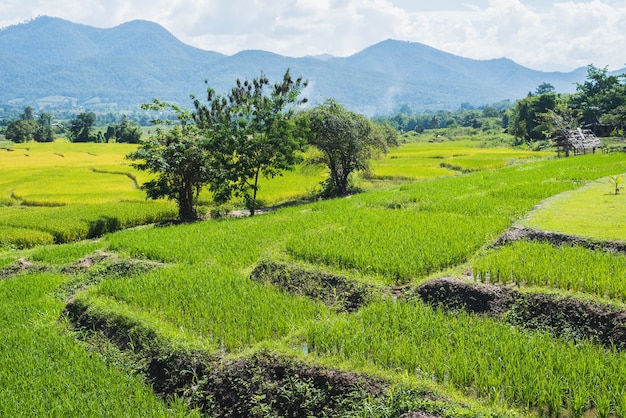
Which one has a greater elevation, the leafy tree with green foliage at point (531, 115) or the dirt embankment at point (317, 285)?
the leafy tree with green foliage at point (531, 115)

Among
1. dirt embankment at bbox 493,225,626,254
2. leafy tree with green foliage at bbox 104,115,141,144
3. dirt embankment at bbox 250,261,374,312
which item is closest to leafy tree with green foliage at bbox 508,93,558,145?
dirt embankment at bbox 493,225,626,254

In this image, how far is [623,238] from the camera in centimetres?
830

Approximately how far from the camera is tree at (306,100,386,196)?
2023 cm

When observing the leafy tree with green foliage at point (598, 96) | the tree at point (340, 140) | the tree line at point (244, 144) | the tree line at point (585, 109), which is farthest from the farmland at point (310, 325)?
the leafy tree with green foliage at point (598, 96)

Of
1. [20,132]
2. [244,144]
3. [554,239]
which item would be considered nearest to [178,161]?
[244,144]

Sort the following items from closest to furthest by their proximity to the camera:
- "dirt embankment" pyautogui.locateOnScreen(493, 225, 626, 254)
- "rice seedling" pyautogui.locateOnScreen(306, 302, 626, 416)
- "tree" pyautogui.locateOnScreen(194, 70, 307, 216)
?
1. "rice seedling" pyautogui.locateOnScreen(306, 302, 626, 416)
2. "dirt embankment" pyautogui.locateOnScreen(493, 225, 626, 254)
3. "tree" pyautogui.locateOnScreen(194, 70, 307, 216)

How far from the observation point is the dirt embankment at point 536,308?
19.5ft

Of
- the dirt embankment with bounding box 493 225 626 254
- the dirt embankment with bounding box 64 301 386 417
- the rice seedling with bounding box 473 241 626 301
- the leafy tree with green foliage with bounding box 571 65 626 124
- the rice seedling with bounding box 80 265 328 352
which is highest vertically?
the leafy tree with green foliage with bounding box 571 65 626 124

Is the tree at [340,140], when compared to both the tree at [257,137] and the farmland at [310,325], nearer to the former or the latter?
the tree at [257,137]

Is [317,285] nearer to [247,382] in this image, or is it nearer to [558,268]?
[247,382]

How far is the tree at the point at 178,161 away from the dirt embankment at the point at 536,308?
36.0 feet

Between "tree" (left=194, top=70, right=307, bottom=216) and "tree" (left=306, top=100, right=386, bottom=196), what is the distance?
4.65 feet

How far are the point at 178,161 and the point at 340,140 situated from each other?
7639mm

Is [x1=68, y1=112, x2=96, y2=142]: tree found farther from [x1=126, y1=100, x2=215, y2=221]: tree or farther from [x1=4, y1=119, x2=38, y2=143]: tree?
[x1=126, y1=100, x2=215, y2=221]: tree
